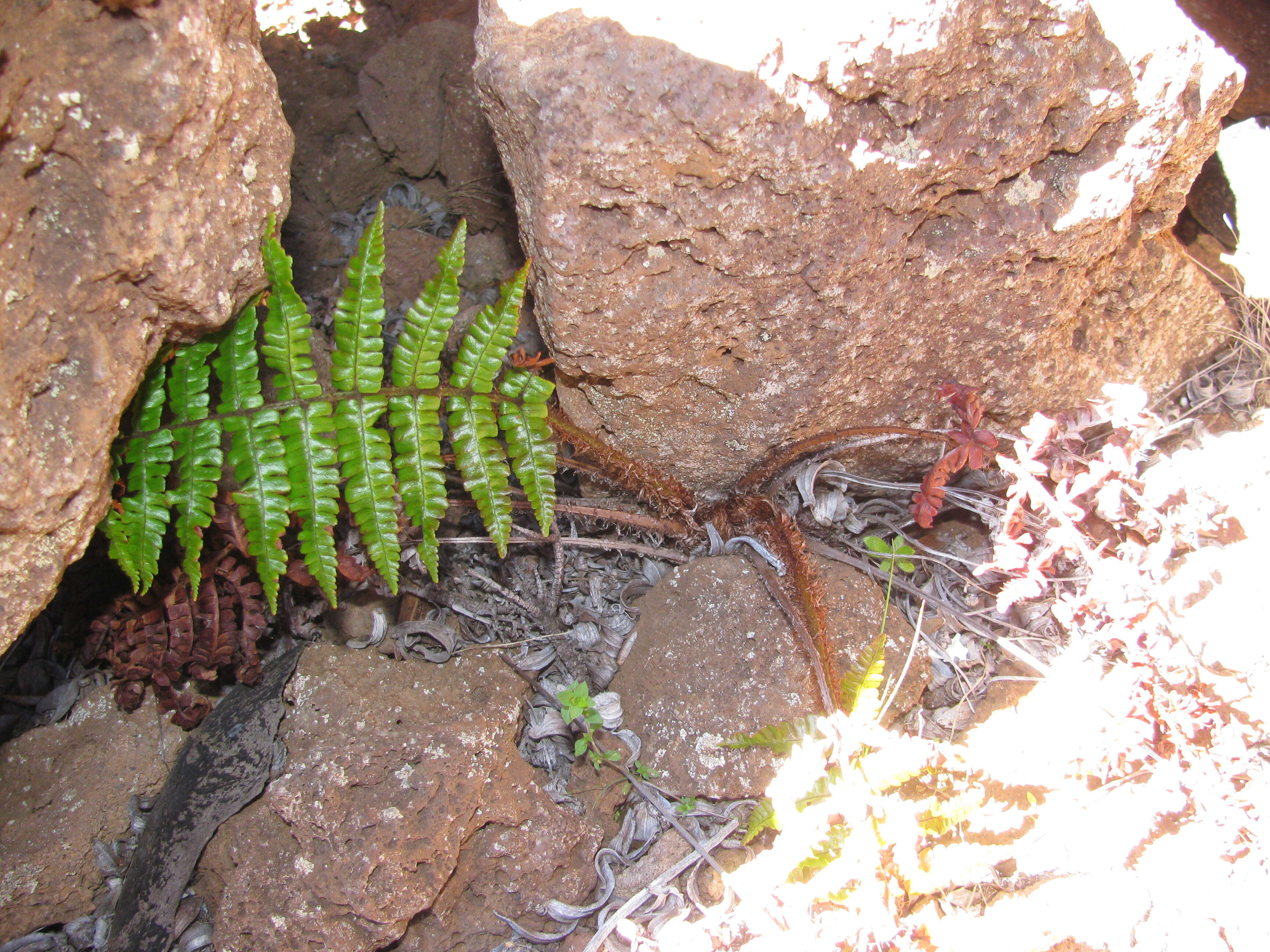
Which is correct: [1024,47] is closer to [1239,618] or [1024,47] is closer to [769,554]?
[769,554]

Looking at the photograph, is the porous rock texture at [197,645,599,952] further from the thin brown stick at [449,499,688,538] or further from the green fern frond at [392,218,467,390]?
the green fern frond at [392,218,467,390]

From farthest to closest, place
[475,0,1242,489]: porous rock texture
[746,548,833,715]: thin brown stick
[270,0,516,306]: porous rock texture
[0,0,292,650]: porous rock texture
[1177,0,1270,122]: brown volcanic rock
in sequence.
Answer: [270,0,516,306]: porous rock texture, [1177,0,1270,122]: brown volcanic rock, [746,548,833,715]: thin brown stick, [475,0,1242,489]: porous rock texture, [0,0,292,650]: porous rock texture

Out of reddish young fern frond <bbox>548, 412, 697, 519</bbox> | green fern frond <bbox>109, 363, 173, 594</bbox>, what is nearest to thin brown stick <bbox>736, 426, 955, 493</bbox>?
reddish young fern frond <bbox>548, 412, 697, 519</bbox>

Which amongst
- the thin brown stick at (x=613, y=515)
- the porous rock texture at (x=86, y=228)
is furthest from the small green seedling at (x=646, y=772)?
the porous rock texture at (x=86, y=228)

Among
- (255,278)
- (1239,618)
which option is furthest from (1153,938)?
(255,278)

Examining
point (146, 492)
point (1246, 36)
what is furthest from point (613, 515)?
point (1246, 36)

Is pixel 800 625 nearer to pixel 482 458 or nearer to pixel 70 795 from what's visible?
pixel 482 458
